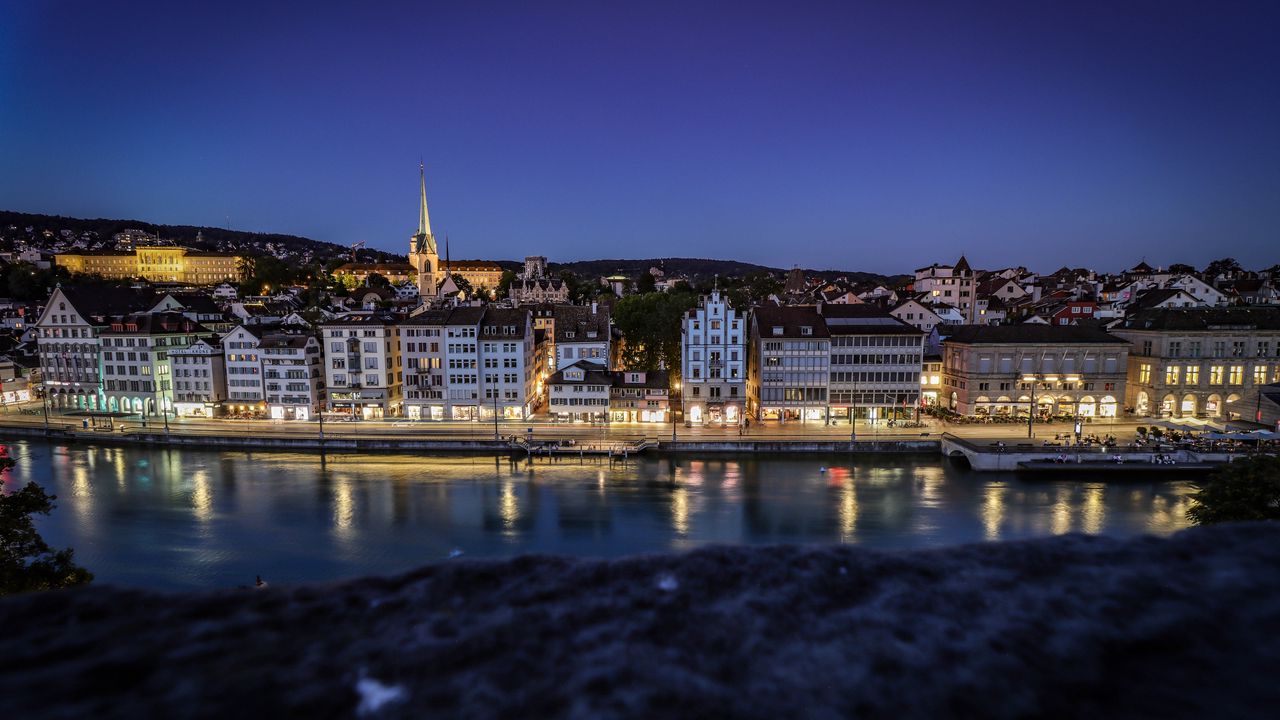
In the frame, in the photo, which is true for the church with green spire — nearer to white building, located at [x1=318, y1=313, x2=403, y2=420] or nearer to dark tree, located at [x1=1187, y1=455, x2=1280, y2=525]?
white building, located at [x1=318, y1=313, x2=403, y2=420]

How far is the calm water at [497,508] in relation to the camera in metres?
25.4

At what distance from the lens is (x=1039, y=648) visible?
2104 mm

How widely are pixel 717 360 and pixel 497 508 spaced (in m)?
20.9

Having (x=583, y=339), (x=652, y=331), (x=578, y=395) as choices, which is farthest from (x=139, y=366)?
(x=652, y=331)

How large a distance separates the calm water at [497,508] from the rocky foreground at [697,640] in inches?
804

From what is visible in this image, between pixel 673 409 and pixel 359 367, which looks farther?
pixel 359 367

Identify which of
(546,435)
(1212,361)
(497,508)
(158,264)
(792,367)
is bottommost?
(497,508)

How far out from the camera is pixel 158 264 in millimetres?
134000

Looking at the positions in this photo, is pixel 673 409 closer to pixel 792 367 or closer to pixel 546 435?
pixel 792 367

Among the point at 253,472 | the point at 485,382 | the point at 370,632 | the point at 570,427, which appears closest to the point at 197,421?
the point at 253,472

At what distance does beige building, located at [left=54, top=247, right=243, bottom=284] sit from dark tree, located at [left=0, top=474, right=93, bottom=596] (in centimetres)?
13496

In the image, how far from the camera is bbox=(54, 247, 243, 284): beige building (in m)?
131

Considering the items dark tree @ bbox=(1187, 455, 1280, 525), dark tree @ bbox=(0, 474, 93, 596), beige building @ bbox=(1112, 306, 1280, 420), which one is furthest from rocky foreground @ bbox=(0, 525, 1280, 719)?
beige building @ bbox=(1112, 306, 1280, 420)

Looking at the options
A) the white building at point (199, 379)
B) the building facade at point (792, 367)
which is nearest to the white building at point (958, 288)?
the building facade at point (792, 367)
